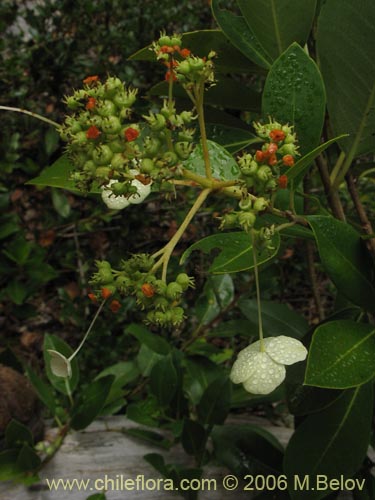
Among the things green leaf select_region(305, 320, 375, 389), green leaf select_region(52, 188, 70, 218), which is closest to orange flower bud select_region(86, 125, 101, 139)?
green leaf select_region(305, 320, 375, 389)

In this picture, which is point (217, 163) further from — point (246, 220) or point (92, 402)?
point (92, 402)

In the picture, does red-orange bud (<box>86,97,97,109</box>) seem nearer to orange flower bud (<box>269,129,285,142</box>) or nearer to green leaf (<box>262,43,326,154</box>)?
orange flower bud (<box>269,129,285,142</box>)

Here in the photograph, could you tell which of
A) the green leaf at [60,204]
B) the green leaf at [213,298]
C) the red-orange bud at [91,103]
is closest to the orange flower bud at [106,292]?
the red-orange bud at [91,103]

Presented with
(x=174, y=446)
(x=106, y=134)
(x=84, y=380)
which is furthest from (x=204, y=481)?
(x=106, y=134)

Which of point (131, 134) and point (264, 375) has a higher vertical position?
point (131, 134)

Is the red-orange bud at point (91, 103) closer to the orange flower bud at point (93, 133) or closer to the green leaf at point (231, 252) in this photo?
the orange flower bud at point (93, 133)

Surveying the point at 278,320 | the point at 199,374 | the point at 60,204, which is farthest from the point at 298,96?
the point at 60,204

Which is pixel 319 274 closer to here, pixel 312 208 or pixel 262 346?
pixel 312 208
